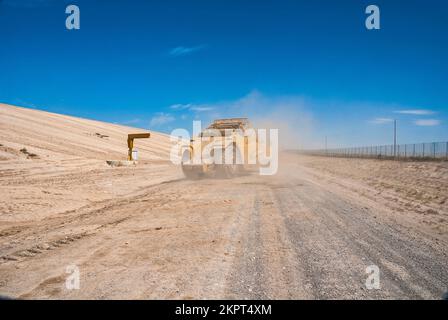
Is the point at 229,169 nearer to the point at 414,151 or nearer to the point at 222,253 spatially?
the point at 222,253

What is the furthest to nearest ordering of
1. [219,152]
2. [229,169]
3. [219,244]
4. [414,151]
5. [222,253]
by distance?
[414,151], [229,169], [219,152], [219,244], [222,253]

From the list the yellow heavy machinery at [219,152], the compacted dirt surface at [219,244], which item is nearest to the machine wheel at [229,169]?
the yellow heavy machinery at [219,152]

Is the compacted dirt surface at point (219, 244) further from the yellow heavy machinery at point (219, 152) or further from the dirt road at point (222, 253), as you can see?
the yellow heavy machinery at point (219, 152)

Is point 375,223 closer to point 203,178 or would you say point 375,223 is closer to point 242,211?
point 242,211

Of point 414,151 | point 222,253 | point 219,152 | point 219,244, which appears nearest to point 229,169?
point 219,152

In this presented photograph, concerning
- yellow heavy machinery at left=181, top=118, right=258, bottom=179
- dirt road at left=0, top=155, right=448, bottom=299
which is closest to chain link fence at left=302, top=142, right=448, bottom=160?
yellow heavy machinery at left=181, top=118, right=258, bottom=179

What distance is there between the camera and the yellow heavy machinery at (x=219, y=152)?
1521 centimetres

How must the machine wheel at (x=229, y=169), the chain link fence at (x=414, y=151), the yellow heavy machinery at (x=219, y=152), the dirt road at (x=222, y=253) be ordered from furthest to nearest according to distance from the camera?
the chain link fence at (x=414, y=151) → the machine wheel at (x=229, y=169) → the yellow heavy machinery at (x=219, y=152) → the dirt road at (x=222, y=253)

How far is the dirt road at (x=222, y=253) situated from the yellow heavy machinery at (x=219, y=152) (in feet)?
23.2

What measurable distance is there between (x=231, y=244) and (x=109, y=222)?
3.10 metres

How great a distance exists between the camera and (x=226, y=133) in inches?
691

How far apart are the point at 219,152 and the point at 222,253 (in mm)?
11146

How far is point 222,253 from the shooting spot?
4609mm

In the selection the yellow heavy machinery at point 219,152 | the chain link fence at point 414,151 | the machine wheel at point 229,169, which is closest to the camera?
the yellow heavy machinery at point 219,152
